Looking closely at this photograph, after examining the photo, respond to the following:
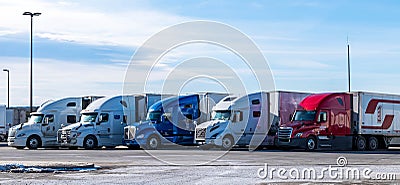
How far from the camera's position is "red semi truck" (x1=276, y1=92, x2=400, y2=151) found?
121ft

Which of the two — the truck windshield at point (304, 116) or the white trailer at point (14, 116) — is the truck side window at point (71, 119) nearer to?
the truck windshield at point (304, 116)

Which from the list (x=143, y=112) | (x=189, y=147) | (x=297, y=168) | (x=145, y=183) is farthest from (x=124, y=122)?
(x=145, y=183)

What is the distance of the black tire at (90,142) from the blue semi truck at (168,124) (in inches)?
67.3

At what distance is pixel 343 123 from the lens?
37906 millimetres

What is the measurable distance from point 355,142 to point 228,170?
1964 centimetres

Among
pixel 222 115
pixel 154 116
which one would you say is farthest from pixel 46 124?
pixel 222 115

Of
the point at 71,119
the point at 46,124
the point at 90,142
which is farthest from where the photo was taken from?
the point at 71,119

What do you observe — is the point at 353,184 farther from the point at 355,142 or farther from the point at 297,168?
the point at 355,142

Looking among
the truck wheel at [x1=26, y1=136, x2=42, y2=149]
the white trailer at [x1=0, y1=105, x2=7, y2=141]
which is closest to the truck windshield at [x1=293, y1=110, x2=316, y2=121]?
the truck wheel at [x1=26, y1=136, x2=42, y2=149]

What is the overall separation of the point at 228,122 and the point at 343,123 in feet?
19.7

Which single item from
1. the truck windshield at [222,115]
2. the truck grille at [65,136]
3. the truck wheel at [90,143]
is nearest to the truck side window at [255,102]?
the truck windshield at [222,115]

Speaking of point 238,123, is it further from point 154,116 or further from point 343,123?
point 343,123

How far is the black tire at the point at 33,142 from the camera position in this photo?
41.1 meters

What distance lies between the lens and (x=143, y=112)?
4109cm
